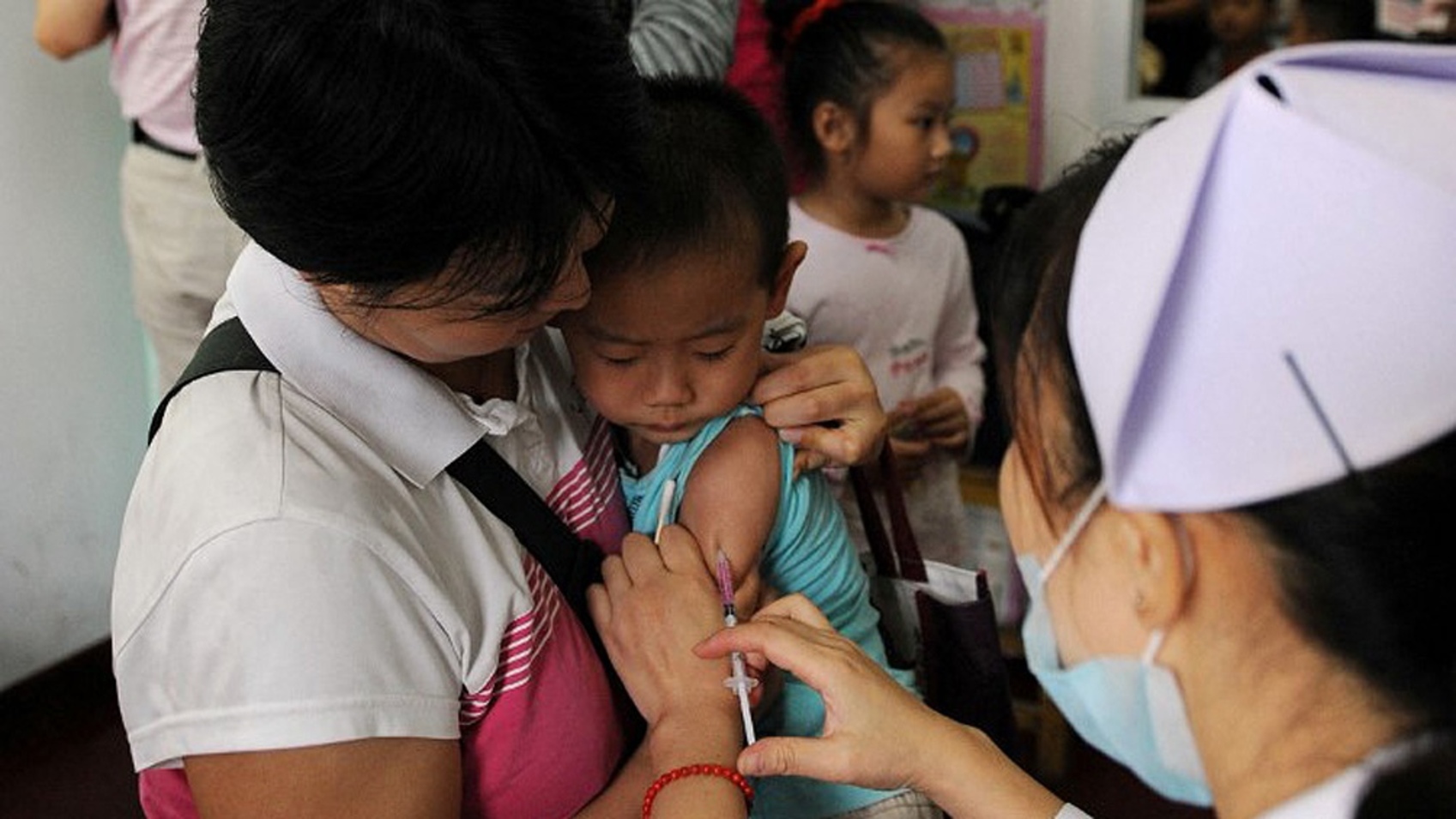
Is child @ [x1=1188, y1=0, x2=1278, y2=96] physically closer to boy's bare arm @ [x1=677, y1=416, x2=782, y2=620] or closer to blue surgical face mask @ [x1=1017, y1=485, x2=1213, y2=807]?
boy's bare arm @ [x1=677, y1=416, x2=782, y2=620]

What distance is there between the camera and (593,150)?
107 centimetres

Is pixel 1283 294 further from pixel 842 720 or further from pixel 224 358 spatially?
pixel 224 358

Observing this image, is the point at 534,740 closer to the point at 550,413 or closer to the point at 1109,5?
the point at 550,413

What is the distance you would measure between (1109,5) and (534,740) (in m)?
2.29

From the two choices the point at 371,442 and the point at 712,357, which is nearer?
the point at 371,442

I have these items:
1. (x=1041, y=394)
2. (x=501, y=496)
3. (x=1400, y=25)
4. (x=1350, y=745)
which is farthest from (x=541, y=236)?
(x=1400, y=25)

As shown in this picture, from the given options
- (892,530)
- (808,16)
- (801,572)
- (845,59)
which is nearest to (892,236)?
(845,59)

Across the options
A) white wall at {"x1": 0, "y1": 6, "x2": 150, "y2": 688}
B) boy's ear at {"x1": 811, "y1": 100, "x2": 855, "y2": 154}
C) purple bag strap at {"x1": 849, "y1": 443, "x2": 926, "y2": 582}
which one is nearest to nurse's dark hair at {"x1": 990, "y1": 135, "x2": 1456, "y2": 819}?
purple bag strap at {"x1": 849, "y1": 443, "x2": 926, "y2": 582}

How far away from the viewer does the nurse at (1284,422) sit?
76cm

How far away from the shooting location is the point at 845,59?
2479 millimetres

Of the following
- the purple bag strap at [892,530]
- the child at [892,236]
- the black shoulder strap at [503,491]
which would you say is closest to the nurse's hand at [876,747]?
the black shoulder strap at [503,491]

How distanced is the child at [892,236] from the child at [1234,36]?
0.72 meters

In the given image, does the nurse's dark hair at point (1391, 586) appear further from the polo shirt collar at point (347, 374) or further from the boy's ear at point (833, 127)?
the boy's ear at point (833, 127)

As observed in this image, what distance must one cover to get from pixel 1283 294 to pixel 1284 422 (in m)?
0.06
